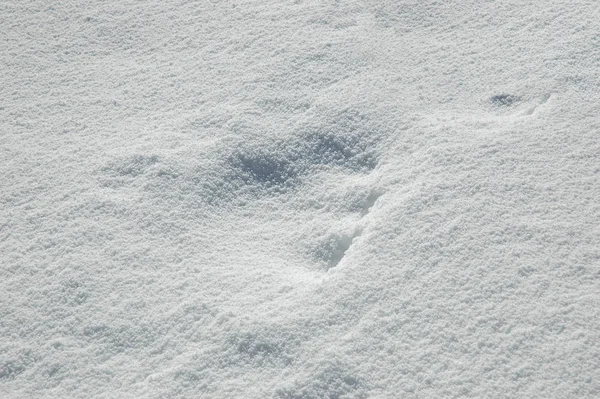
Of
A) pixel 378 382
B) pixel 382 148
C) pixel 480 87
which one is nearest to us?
Answer: pixel 378 382

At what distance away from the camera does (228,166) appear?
65.2 inches

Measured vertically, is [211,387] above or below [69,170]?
below

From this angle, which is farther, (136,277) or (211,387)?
(136,277)

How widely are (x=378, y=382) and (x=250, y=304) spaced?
303 millimetres

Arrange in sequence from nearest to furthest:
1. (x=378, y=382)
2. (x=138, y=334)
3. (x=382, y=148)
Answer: (x=378, y=382) → (x=138, y=334) → (x=382, y=148)

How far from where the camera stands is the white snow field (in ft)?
4.15

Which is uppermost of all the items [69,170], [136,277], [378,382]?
[69,170]

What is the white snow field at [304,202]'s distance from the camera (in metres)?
1.26

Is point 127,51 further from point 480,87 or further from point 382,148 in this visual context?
point 480,87

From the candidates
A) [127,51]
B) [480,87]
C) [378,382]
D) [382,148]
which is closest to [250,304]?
[378,382]

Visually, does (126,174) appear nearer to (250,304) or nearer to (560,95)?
(250,304)

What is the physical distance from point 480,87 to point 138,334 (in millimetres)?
1046

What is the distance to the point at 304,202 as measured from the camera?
5.19 ft

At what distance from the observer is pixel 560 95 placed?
168 centimetres
